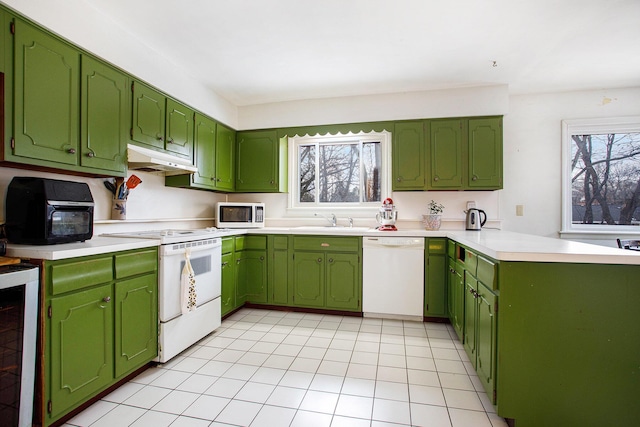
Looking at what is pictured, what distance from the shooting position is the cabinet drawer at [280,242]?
3.29 meters

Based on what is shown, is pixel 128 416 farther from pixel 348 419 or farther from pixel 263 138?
pixel 263 138

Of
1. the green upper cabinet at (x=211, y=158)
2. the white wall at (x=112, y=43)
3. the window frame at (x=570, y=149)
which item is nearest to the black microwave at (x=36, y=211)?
the white wall at (x=112, y=43)

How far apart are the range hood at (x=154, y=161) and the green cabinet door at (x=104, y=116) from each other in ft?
0.21

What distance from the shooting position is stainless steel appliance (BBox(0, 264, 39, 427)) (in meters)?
1.27

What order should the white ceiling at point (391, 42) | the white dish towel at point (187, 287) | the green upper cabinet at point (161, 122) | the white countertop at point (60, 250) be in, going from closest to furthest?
the white countertop at point (60, 250) < the white ceiling at point (391, 42) < the white dish towel at point (187, 287) < the green upper cabinet at point (161, 122)

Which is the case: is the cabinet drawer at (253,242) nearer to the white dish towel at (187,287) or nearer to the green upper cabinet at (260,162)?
the green upper cabinet at (260,162)

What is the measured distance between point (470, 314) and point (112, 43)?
10.3 feet

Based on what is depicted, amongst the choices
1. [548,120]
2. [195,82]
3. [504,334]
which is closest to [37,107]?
[195,82]

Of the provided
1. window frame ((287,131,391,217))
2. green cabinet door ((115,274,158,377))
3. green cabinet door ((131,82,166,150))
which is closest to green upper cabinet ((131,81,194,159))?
green cabinet door ((131,82,166,150))

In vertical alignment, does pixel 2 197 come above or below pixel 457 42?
below

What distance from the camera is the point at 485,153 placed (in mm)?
3188

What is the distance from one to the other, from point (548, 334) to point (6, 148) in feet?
9.25

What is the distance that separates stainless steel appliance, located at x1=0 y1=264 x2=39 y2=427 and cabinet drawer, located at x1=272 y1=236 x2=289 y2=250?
2101mm

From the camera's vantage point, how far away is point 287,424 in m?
1.55
